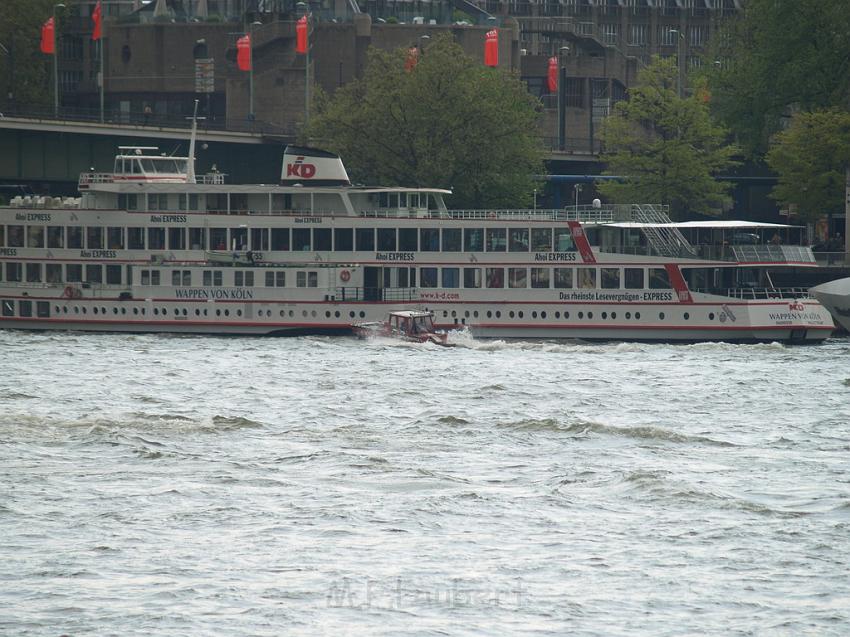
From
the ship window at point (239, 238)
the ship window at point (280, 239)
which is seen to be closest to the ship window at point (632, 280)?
the ship window at point (280, 239)

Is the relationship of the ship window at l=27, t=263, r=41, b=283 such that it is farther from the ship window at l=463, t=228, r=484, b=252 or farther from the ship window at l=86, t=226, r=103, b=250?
the ship window at l=463, t=228, r=484, b=252

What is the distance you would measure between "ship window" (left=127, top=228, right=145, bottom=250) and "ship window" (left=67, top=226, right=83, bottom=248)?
1.94m

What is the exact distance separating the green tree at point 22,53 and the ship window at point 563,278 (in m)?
64.0

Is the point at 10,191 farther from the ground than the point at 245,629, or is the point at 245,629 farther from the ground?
the point at 10,191

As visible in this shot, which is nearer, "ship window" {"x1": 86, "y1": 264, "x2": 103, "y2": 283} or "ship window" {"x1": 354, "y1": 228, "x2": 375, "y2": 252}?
"ship window" {"x1": 354, "y1": 228, "x2": 375, "y2": 252}

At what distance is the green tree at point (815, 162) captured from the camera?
281ft

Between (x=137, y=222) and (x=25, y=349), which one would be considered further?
(x=137, y=222)

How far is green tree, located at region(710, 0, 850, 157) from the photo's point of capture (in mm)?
92750

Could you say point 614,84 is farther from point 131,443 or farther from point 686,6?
point 131,443

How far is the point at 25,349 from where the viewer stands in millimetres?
61312

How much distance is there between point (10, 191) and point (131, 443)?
2714 inches

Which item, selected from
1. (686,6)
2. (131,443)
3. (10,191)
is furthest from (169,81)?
(131,443)

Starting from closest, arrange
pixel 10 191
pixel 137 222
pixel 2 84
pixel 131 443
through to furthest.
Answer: pixel 131 443, pixel 137 222, pixel 10 191, pixel 2 84

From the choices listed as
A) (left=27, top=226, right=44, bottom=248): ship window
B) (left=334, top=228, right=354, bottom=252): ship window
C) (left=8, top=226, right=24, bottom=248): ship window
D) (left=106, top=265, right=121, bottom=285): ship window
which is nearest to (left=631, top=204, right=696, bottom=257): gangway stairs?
(left=334, top=228, right=354, bottom=252): ship window
